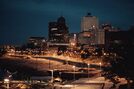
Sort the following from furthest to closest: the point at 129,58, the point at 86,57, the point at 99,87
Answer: the point at 86,57
the point at 99,87
the point at 129,58

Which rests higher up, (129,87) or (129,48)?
(129,48)

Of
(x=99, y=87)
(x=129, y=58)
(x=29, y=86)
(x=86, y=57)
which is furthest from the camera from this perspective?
(x=86, y=57)

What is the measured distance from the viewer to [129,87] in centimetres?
4925

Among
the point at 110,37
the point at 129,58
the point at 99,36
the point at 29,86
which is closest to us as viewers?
the point at 129,58

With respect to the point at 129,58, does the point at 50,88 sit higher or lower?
lower

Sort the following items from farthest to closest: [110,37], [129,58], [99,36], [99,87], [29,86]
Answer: [99,36] → [110,37] → [29,86] → [99,87] → [129,58]

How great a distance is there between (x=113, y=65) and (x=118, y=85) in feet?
9.57

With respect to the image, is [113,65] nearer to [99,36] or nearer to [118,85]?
[118,85]

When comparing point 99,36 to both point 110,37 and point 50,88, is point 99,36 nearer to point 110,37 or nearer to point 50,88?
point 110,37

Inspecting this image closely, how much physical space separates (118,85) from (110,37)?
258ft

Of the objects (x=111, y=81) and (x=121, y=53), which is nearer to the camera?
(x=121, y=53)

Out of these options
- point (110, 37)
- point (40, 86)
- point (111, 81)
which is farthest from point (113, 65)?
point (110, 37)

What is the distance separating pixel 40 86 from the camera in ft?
187

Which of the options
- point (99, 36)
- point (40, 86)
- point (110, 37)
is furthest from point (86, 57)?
point (40, 86)
